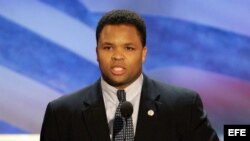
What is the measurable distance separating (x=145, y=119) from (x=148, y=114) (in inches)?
0.9

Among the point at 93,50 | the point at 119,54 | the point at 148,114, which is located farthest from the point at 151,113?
the point at 93,50

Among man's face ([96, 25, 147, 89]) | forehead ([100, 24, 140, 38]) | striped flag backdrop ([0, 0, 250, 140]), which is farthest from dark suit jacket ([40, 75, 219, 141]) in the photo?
striped flag backdrop ([0, 0, 250, 140])

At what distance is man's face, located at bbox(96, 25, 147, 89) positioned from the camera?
1.64 meters

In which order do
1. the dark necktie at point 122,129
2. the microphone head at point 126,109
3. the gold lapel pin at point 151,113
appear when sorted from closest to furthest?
the microphone head at point 126,109 → the dark necktie at point 122,129 → the gold lapel pin at point 151,113

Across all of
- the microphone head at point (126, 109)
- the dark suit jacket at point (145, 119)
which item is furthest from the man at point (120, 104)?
the microphone head at point (126, 109)

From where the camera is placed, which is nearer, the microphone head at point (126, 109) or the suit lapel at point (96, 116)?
the microphone head at point (126, 109)

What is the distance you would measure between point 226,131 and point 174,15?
2.30ft

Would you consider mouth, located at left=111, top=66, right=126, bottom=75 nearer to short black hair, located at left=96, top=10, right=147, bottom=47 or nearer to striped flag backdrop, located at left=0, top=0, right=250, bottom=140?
short black hair, located at left=96, top=10, right=147, bottom=47

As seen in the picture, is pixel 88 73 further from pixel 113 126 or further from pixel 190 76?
pixel 113 126

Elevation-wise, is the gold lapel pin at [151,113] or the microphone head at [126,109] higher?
the gold lapel pin at [151,113]

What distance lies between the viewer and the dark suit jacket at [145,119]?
5.42ft

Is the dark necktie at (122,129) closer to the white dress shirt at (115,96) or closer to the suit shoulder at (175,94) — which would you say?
the white dress shirt at (115,96)

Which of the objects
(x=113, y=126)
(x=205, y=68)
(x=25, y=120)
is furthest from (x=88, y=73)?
(x=113, y=126)

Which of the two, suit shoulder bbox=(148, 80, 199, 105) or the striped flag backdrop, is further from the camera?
the striped flag backdrop
